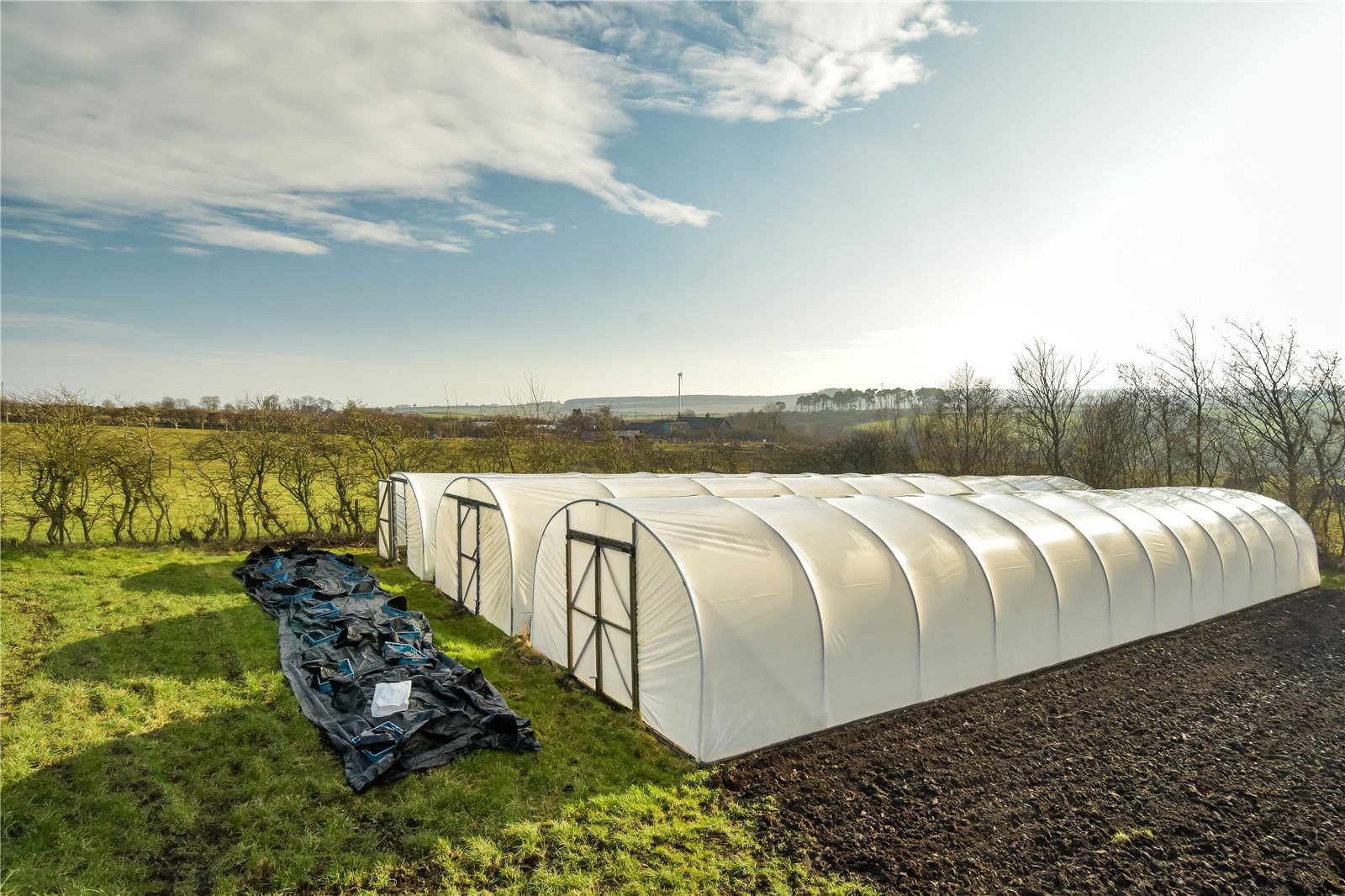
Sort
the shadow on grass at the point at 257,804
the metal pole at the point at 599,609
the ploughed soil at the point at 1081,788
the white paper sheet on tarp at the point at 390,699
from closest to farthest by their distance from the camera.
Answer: the shadow on grass at the point at 257,804 → the ploughed soil at the point at 1081,788 → the white paper sheet on tarp at the point at 390,699 → the metal pole at the point at 599,609

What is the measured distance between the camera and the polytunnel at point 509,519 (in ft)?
35.8

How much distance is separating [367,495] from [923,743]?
19.8 meters

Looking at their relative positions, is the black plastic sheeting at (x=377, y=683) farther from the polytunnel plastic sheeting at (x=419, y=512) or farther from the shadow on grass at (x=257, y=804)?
the polytunnel plastic sheeting at (x=419, y=512)

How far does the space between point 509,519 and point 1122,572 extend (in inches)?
434

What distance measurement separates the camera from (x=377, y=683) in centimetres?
709

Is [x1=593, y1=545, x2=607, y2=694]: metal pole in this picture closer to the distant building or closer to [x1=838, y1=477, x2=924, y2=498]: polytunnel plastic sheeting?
[x1=838, y1=477, x2=924, y2=498]: polytunnel plastic sheeting

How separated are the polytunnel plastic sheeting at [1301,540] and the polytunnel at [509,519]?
8932mm

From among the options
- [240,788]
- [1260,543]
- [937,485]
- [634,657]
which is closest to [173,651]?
[240,788]

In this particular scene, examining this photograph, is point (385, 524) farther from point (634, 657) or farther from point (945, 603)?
point (945, 603)

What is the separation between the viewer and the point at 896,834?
5.31 meters

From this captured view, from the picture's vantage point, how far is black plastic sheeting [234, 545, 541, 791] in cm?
616

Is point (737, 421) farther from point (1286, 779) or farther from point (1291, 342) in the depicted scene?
point (1286, 779)

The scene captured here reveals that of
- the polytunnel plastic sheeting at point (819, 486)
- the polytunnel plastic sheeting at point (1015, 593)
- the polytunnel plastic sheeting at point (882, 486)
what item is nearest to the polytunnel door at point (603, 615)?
the polytunnel plastic sheeting at point (1015, 593)

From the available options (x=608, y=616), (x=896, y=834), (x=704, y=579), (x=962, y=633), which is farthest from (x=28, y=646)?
(x=962, y=633)
